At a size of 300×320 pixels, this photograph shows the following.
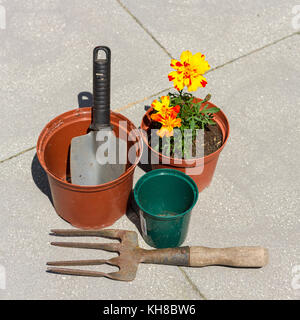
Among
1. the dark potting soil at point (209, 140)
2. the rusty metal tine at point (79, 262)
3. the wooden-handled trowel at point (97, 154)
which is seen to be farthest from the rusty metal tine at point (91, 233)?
the dark potting soil at point (209, 140)

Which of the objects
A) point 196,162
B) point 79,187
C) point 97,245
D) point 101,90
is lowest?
point 97,245

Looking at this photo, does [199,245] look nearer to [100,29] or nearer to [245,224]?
[245,224]

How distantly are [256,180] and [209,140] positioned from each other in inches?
18.3

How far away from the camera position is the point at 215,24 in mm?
3812

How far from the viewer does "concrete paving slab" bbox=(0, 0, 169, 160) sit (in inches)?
126

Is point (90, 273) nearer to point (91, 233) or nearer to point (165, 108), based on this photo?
point (91, 233)

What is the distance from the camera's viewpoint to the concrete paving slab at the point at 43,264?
2.44m

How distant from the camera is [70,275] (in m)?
2.51

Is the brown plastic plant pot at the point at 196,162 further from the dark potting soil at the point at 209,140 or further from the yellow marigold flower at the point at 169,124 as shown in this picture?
the yellow marigold flower at the point at 169,124

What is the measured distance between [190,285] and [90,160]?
90cm

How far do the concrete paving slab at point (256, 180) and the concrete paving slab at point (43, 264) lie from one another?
20 centimetres

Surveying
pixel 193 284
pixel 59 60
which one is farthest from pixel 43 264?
pixel 59 60

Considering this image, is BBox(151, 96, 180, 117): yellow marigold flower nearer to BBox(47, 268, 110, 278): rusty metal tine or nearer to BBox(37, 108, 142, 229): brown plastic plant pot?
BBox(37, 108, 142, 229): brown plastic plant pot

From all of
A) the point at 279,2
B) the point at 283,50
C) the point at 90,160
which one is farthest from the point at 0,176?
the point at 279,2
